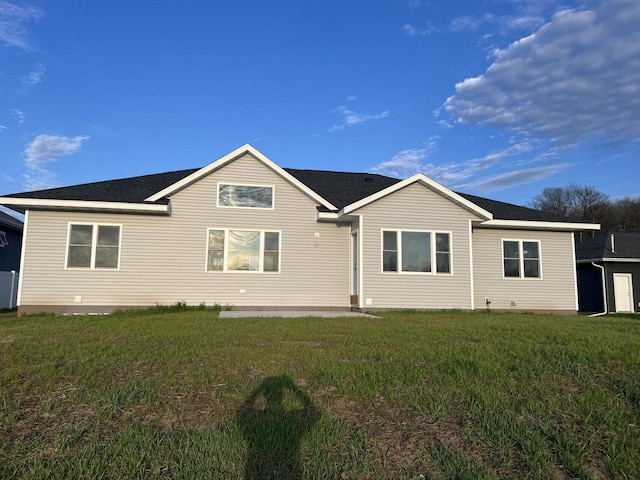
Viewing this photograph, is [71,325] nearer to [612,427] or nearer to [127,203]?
[127,203]

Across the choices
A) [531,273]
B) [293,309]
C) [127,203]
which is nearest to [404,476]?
[293,309]

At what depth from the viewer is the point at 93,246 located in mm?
12500

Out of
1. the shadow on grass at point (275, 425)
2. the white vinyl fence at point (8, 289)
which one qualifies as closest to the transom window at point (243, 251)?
the white vinyl fence at point (8, 289)

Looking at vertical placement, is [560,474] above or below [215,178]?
below

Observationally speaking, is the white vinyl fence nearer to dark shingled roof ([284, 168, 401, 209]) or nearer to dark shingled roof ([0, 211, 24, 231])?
dark shingled roof ([0, 211, 24, 231])

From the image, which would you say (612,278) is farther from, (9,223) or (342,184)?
(9,223)

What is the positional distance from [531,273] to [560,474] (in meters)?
13.1

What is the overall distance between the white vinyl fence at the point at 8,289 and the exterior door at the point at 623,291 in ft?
84.1

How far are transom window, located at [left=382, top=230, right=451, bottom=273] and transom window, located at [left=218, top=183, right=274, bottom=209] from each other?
3880 millimetres

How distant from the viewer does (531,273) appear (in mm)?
14750

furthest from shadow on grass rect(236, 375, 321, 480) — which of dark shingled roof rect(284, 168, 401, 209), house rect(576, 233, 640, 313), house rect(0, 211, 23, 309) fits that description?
house rect(576, 233, 640, 313)

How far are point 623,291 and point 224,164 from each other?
1919 centimetres

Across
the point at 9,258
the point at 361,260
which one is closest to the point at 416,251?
the point at 361,260

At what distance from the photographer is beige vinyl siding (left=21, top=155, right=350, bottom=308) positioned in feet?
40.2
